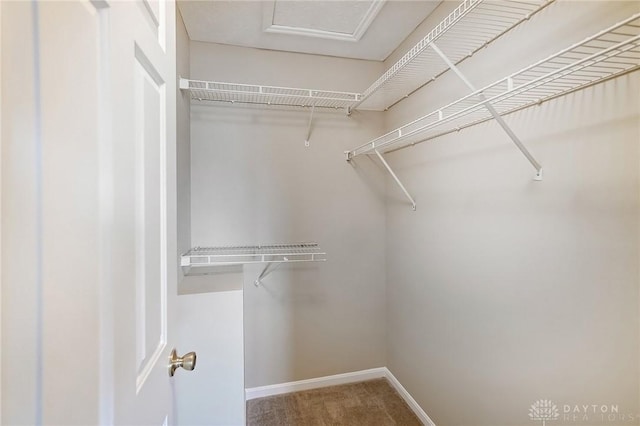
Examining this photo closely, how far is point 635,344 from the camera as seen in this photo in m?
0.83

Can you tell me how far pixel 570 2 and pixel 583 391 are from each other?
1.32 m

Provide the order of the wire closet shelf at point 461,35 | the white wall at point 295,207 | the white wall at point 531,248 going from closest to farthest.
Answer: the white wall at point 531,248 → the wire closet shelf at point 461,35 → the white wall at point 295,207

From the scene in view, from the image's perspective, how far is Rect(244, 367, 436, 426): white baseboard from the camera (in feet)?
6.58

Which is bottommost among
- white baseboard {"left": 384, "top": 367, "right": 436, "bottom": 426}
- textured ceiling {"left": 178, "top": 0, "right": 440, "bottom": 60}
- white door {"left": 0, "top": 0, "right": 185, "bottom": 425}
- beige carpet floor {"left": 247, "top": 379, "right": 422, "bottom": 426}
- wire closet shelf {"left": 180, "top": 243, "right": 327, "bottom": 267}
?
beige carpet floor {"left": 247, "top": 379, "right": 422, "bottom": 426}

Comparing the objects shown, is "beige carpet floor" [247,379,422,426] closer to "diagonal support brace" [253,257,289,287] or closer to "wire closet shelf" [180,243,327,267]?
"diagonal support brace" [253,257,289,287]

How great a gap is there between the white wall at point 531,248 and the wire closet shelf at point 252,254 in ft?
2.58

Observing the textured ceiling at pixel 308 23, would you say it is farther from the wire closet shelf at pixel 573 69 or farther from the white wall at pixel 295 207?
the wire closet shelf at pixel 573 69

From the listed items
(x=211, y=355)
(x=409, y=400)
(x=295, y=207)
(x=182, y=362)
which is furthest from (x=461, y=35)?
(x=409, y=400)

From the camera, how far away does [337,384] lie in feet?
7.22

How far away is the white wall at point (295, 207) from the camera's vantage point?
198 centimetres

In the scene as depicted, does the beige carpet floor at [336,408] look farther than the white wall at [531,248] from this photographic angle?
Yes

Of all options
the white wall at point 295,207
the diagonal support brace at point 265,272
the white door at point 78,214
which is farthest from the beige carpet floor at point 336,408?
the white door at point 78,214

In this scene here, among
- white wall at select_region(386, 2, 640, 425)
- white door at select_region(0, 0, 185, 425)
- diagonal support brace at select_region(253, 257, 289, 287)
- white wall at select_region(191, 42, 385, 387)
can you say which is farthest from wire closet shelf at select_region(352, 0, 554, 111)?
diagonal support brace at select_region(253, 257, 289, 287)

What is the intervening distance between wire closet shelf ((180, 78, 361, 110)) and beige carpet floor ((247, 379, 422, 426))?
2.09 m
